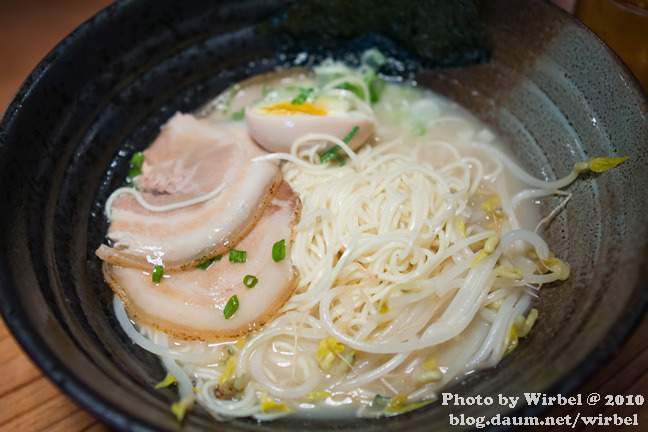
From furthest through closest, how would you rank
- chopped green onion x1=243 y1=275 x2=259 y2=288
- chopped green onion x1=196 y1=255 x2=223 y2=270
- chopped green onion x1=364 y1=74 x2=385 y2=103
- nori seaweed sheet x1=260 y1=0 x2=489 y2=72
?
chopped green onion x1=364 y1=74 x2=385 y2=103 → nori seaweed sheet x1=260 y1=0 x2=489 y2=72 → chopped green onion x1=196 y1=255 x2=223 y2=270 → chopped green onion x1=243 y1=275 x2=259 y2=288

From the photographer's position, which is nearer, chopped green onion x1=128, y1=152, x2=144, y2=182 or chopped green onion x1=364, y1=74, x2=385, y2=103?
chopped green onion x1=128, y1=152, x2=144, y2=182

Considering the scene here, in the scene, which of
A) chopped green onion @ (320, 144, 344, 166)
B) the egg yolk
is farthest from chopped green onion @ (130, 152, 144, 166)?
chopped green onion @ (320, 144, 344, 166)

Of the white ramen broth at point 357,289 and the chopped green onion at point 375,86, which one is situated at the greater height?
the chopped green onion at point 375,86

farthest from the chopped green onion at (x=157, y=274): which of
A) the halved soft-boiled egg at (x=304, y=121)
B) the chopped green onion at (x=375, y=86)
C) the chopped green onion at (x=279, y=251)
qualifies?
the chopped green onion at (x=375, y=86)

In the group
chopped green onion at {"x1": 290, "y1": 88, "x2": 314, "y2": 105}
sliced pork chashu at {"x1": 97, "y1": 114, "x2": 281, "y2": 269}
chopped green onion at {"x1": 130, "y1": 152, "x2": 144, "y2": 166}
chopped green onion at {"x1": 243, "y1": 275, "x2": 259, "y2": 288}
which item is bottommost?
chopped green onion at {"x1": 243, "y1": 275, "x2": 259, "y2": 288}

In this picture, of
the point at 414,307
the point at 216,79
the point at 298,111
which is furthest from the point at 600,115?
the point at 216,79

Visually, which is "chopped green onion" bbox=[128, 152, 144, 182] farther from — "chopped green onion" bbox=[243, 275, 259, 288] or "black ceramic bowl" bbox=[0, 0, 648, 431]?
"chopped green onion" bbox=[243, 275, 259, 288]

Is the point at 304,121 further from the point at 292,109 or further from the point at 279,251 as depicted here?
the point at 279,251

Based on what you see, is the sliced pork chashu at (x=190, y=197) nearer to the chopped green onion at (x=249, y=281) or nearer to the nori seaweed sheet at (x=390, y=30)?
the chopped green onion at (x=249, y=281)

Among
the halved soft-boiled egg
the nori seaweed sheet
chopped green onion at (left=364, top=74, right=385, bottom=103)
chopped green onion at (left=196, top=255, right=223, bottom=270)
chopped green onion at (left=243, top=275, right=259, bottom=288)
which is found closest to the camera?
chopped green onion at (left=243, top=275, right=259, bottom=288)
